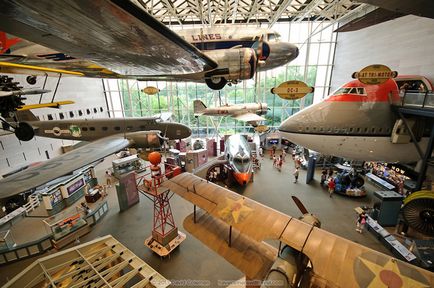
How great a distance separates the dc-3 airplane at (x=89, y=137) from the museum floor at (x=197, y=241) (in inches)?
159

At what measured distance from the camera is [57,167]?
6668 mm

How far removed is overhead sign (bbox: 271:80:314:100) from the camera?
841 cm

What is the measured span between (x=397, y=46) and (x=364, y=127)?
9.63m

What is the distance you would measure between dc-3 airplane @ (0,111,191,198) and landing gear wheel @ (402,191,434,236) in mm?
10531

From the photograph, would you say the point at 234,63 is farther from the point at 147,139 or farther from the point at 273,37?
the point at 147,139

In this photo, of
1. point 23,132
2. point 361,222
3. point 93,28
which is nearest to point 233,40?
point 93,28

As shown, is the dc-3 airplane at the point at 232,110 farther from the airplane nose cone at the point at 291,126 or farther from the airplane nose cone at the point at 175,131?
the airplane nose cone at the point at 291,126

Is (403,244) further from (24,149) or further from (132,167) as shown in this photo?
(24,149)

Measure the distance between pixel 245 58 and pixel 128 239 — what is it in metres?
9.41

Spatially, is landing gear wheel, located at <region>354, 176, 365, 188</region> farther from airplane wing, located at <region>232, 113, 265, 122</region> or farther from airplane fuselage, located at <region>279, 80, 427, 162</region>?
airplane wing, located at <region>232, 113, 265, 122</region>

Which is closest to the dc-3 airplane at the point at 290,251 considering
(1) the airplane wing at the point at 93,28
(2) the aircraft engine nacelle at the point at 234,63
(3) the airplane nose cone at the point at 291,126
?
(2) the aircraft engine nacelle at the point at 234,63

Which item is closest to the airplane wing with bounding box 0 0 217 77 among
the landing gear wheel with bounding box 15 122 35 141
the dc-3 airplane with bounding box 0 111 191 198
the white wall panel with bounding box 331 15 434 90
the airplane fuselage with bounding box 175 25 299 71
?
the dc-3 airplane with bounding box 0 111 191 198

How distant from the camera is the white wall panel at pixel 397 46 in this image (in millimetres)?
10188

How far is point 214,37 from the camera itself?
8.20 m
